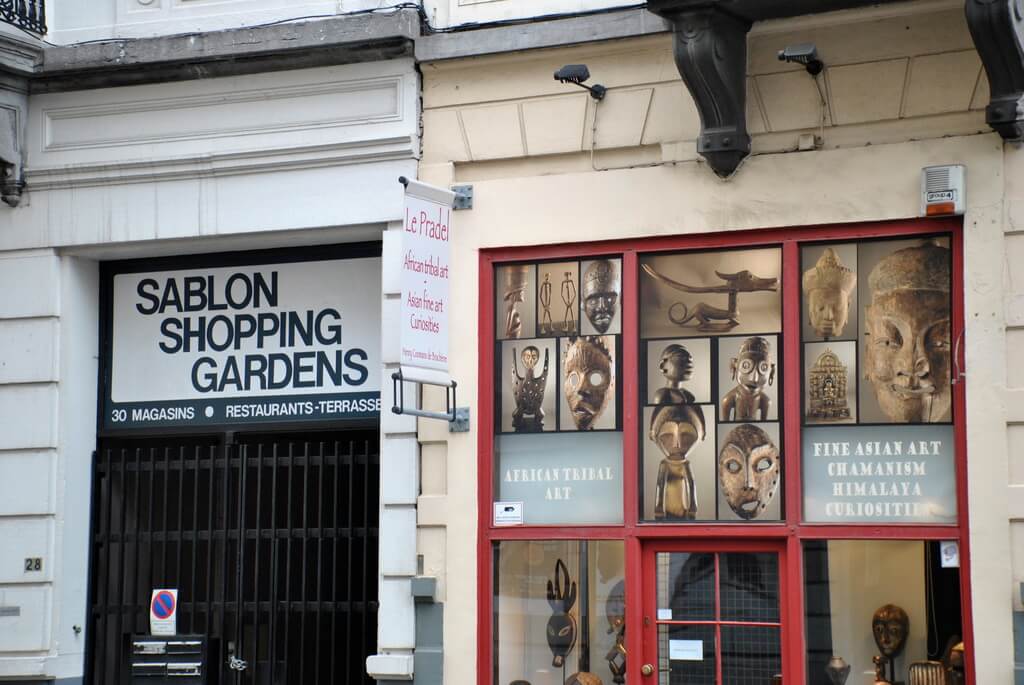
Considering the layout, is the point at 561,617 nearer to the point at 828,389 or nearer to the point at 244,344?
the point at 828,389

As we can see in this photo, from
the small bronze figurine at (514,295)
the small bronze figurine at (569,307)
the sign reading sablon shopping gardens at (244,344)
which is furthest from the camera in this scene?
the sign reading sablon shopping gardens at (244,344)

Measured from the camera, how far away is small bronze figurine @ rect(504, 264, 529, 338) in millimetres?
10648

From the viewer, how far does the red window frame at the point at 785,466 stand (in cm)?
939

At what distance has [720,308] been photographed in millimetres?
10109

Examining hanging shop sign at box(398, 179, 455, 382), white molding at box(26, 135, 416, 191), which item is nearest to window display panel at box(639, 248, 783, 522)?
hanging shop sign at box(398, 179, 455, 382)

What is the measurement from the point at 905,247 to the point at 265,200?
462cm

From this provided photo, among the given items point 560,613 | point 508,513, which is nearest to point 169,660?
point 508,513

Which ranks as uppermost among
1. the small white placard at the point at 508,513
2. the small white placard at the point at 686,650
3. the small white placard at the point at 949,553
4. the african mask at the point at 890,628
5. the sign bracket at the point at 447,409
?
the sign bracket at the point at 447,409

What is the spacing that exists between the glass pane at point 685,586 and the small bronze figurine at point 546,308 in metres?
1.75

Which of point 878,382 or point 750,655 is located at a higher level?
point 878,382

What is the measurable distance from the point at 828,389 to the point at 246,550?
4.54 meters

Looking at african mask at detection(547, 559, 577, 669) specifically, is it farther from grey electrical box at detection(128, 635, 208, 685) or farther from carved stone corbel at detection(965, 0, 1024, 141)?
carved stone corbel at detection(965, 0, 1024, 141)

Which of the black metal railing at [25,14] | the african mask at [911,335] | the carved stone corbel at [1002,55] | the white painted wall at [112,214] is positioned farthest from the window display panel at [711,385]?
the black metal railing at [25,14]

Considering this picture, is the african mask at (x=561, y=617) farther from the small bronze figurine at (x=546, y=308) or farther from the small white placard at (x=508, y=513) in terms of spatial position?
the small bronze figurine at (x=546, y=308)
